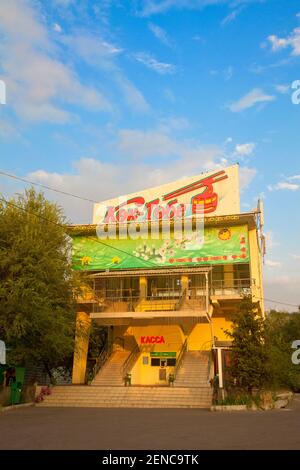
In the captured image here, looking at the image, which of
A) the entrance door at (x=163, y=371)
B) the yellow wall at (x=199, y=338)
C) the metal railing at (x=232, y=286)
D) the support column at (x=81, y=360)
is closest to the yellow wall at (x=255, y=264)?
the metal railing at (x=232, y=286)

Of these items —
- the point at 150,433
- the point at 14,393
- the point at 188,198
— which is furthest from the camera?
the point at 188,198

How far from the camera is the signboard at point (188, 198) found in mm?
34031

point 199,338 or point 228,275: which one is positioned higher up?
point 228,275

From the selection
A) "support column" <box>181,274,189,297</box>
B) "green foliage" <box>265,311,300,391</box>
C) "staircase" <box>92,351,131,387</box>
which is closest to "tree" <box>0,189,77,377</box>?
"staircase" <box>92,351,131,387</box>

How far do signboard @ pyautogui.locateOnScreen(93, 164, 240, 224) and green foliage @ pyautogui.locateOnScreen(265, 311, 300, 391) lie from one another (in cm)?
898

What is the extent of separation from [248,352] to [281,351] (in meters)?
8.03

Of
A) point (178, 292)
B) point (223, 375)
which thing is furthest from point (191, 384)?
point (178, 292)

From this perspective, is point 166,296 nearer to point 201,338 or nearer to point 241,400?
point 201,338

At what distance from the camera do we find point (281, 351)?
2958 centimetres

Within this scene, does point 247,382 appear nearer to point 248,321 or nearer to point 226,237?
point 248,321

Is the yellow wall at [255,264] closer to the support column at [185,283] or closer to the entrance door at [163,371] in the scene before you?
the support column at [185,283]

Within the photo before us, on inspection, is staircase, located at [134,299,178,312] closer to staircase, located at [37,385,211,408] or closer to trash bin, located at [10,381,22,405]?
staircase, located at [37,385,211,408]

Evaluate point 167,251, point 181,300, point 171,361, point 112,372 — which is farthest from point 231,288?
point 112,372
